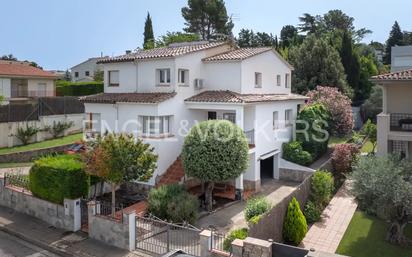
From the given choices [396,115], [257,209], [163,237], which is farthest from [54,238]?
[396,115]

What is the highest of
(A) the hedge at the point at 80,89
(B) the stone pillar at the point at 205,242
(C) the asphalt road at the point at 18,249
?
(A) the hedge at the point at 80,89

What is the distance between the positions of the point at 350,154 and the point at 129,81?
15044 millimetres

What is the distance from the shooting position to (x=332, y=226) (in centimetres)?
1873

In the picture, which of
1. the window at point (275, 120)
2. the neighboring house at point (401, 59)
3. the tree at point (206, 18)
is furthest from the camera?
the tree at point (206, 18)

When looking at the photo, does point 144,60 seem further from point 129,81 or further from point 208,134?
point 208,134

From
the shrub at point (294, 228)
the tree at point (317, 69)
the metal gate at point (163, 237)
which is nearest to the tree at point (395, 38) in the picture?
the tree at point (317, 69)

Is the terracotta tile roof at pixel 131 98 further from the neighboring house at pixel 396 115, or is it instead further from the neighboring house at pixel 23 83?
the neighboring house at pixel 23 83

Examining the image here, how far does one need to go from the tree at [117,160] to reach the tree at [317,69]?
Result: 2791cm

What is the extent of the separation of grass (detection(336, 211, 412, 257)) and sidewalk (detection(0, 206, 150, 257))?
26.9 ft

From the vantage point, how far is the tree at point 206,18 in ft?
211

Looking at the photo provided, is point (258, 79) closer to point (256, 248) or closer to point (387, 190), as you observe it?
point (387, 190)

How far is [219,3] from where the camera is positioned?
6481 centimetres

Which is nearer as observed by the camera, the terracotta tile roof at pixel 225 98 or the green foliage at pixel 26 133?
the terracotta tile roof at pixel 225 98

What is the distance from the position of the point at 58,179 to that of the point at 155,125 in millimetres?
6787
